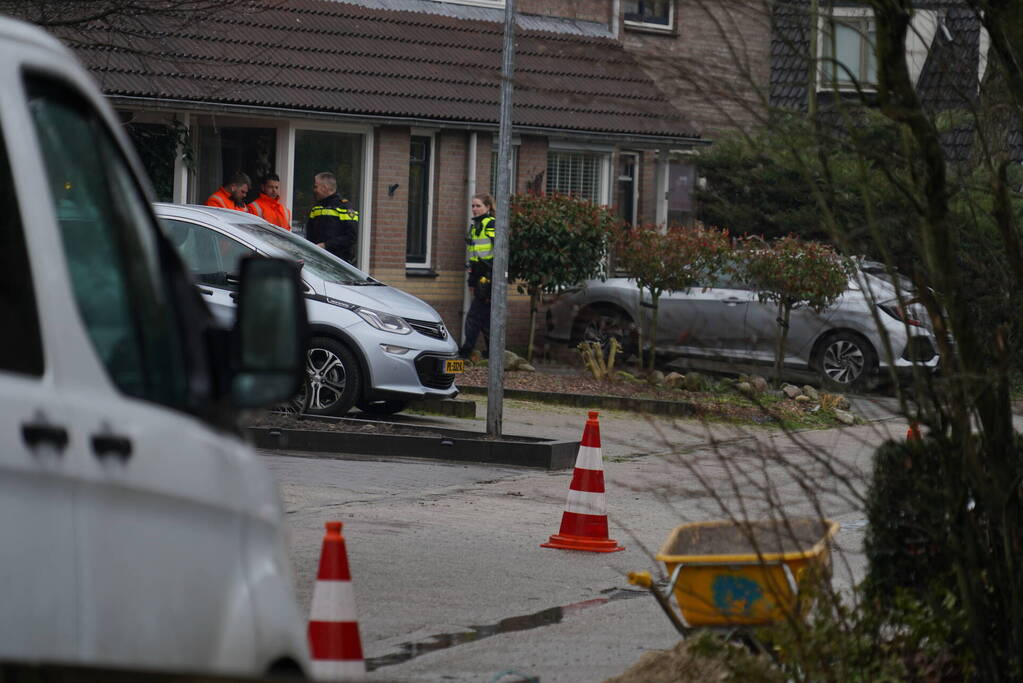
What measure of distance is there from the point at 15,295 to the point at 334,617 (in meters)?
2.86

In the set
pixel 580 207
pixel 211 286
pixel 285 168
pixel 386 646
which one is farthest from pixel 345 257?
pixel 386 646

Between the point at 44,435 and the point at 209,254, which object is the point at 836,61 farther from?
the point at 209,254

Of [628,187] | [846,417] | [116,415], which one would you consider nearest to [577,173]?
[628,187]

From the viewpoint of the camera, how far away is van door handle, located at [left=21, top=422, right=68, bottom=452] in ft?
8.57

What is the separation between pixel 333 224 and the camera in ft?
62.5

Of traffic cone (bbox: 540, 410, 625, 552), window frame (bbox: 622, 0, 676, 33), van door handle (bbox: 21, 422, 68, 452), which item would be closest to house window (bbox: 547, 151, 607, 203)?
window frame (bbox: 622, 0, 676, 33)

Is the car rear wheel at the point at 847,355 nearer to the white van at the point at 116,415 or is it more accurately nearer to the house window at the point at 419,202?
the house window at the point at 419,202

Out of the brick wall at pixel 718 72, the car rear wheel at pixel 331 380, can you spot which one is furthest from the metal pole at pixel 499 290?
the brick wall at pixel 718 72

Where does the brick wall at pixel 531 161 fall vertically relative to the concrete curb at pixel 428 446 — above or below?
above

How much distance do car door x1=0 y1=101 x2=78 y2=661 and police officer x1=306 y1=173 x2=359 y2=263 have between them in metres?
16.3

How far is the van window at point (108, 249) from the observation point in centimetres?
299

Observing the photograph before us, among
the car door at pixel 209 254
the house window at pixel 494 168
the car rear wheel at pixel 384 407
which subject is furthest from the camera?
the house window at pixel 494 168

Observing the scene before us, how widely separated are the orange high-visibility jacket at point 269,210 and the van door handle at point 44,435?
1566cm

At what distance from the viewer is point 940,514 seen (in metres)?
5.32
